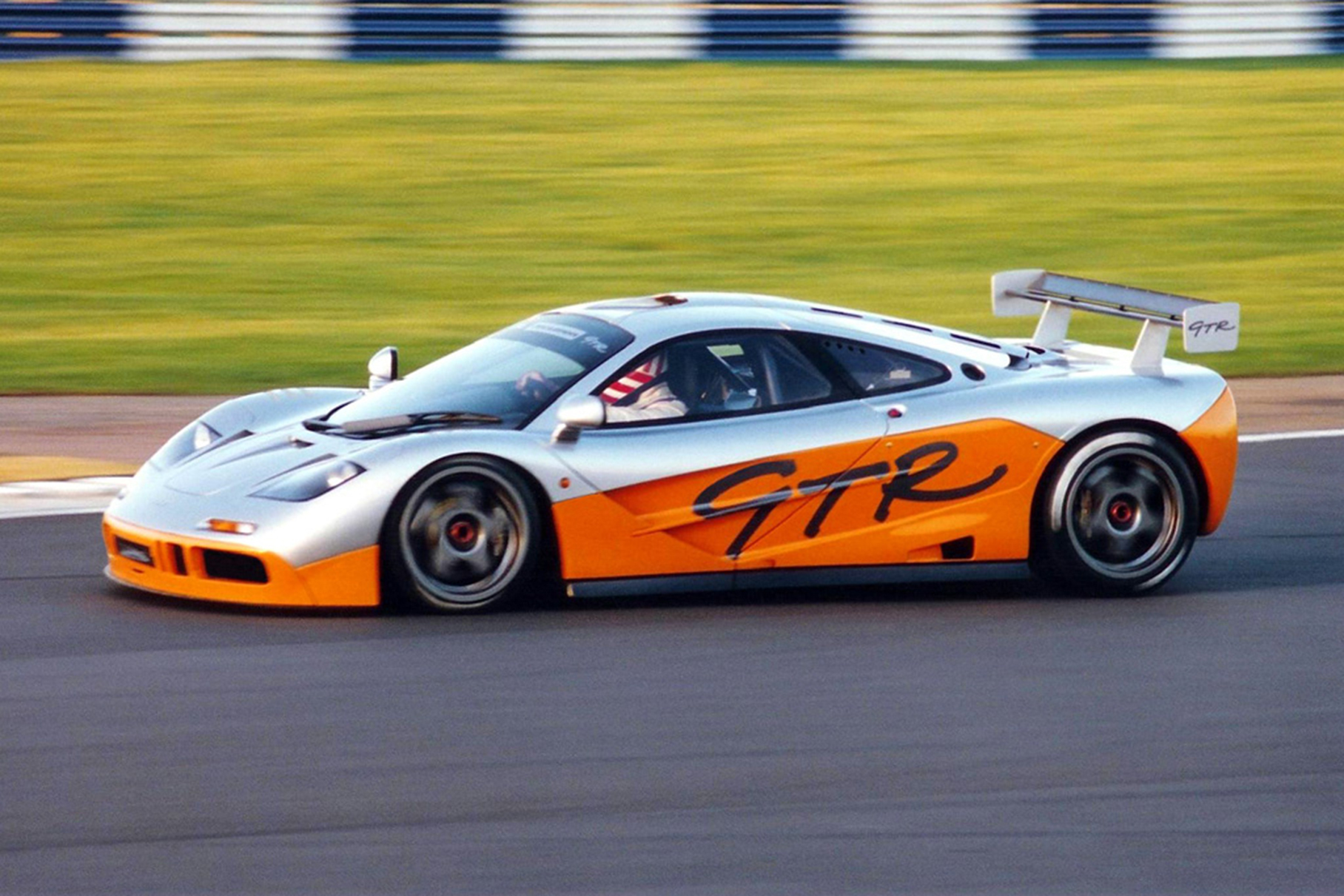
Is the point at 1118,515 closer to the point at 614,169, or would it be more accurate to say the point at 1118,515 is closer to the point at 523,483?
the point at 523,483

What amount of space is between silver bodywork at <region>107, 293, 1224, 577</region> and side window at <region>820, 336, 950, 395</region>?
0.04m

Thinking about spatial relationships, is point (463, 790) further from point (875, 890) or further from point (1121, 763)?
point (1121, 763)

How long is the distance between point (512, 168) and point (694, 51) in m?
4.76

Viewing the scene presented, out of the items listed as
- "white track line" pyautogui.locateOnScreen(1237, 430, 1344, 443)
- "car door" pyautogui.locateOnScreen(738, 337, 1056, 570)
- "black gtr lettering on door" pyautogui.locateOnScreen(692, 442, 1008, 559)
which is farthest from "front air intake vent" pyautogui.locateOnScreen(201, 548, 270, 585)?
"white track line" pyautogui.locateOnScreen(1237, 430, 1344, 443)

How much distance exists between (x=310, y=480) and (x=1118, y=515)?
3011 mm

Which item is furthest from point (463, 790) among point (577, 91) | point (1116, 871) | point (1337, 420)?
point (577, 91)

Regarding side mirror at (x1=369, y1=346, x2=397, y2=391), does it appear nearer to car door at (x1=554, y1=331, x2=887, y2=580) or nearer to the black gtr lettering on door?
car door at (x1=554, y1=331, x2=887, y2=580)

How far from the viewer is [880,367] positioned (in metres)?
7.55

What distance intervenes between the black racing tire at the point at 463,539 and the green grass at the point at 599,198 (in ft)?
18.9

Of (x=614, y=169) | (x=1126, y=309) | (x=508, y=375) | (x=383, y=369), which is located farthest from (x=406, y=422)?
(x=614, y=169)

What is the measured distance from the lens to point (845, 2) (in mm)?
24188

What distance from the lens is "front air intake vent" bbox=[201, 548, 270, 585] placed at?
682 cm

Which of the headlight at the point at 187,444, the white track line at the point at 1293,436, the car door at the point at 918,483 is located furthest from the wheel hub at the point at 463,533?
the white track line at the point at 1293,436

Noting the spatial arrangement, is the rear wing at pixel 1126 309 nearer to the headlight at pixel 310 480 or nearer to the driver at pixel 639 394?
the driver at pixel 639 394
